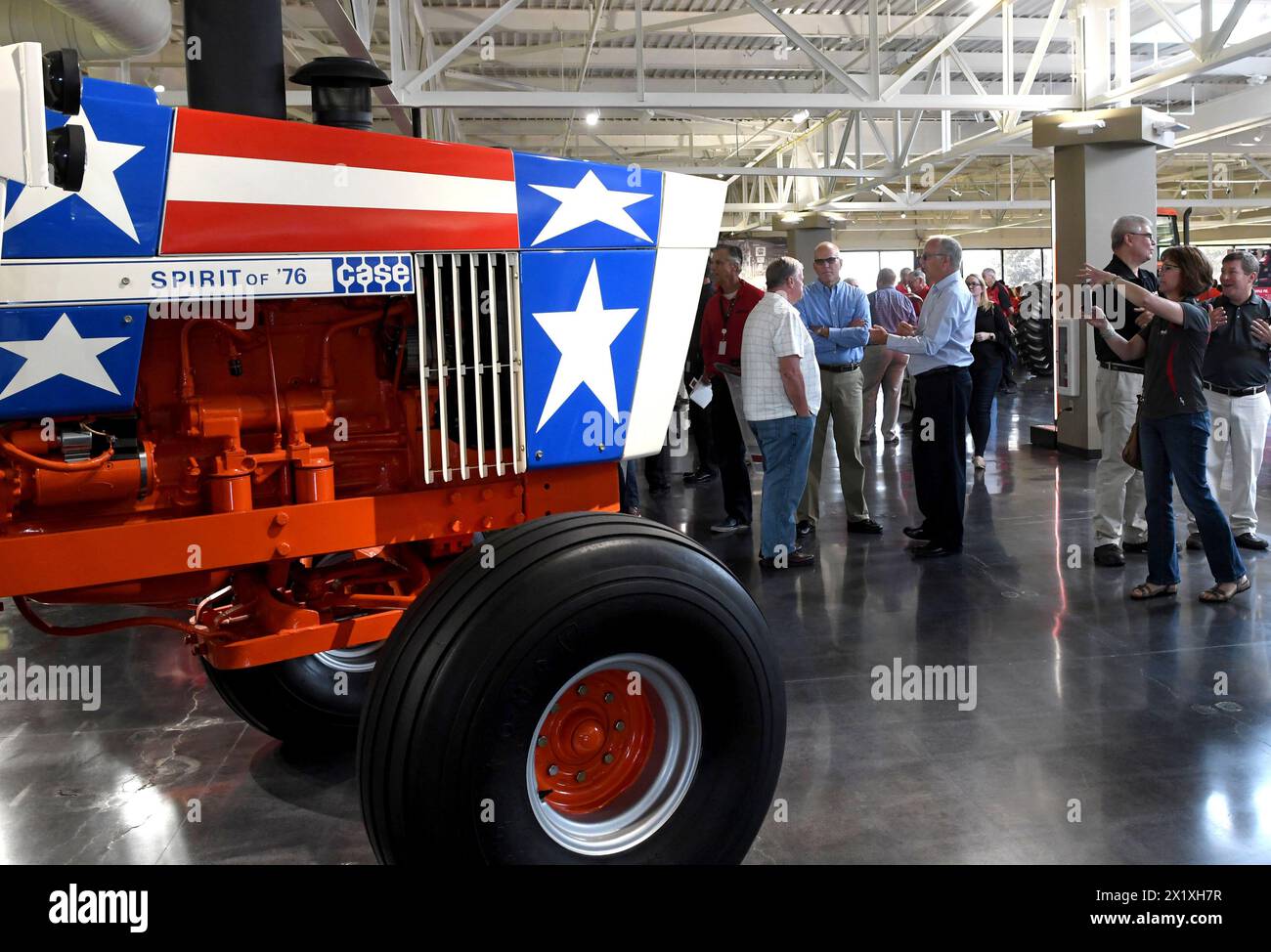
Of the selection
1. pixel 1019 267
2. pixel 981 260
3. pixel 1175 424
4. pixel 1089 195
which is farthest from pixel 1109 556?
pixel 981 260

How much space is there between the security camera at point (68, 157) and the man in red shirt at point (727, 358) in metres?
4.75

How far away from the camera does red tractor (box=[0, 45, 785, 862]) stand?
2252 mm

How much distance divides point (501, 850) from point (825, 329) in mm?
Result: 4799

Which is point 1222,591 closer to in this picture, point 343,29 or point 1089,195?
point 1089,195

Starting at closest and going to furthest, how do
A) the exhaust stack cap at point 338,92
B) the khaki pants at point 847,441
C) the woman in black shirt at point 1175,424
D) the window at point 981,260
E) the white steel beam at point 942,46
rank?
the exhaust stack cap at point 338,92
the woman in black shirt at point 1175,424
the khaki pants at point 847,441
the white steel beam at point 942,46
the window at point 981,260

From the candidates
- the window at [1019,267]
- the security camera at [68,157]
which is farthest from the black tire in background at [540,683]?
the window at [1019,267]

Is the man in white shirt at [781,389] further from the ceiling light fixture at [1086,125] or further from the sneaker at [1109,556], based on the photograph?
the ceiling light fixture at [1086,125]

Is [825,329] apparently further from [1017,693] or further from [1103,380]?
[1017,693]

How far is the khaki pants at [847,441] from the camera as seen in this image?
265 inches

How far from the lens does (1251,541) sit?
19.0 ft

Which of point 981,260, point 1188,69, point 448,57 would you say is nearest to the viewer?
point 1188,69

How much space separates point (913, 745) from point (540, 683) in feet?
5.56

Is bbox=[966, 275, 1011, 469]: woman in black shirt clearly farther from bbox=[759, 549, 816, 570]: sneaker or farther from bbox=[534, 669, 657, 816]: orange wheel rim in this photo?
bbox=[534, 669, 657, 816]: orange wheel rim

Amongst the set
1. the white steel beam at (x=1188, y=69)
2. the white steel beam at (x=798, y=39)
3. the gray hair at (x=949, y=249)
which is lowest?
the gray hair at (x=949, y=249)
